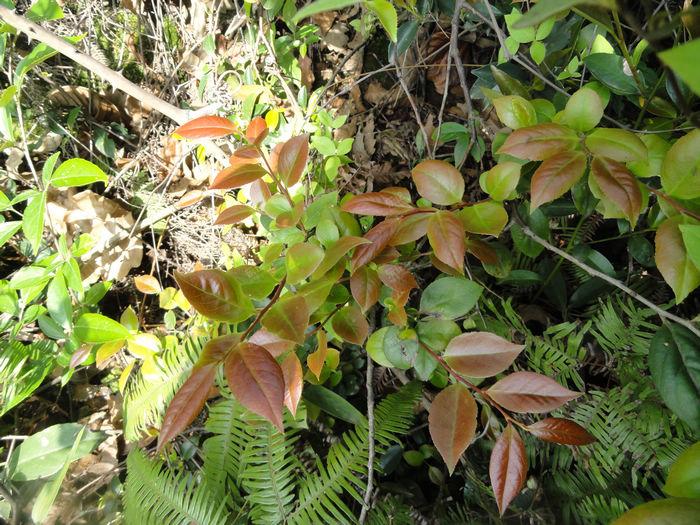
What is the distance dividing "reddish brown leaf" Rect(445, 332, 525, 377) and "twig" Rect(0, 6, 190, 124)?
3.35 ft

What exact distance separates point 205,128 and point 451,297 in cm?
56

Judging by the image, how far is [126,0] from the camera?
159 centimetres

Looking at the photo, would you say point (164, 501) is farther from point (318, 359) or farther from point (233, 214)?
point (233, 214)

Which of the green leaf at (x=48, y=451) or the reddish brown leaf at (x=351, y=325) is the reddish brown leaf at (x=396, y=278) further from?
the green leaf at (x=48, y=451)

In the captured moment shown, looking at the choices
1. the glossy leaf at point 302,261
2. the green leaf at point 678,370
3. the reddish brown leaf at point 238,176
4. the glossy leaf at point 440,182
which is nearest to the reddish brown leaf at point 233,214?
the reddish brown leaf at point 238,176

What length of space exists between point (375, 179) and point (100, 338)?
0.84 m

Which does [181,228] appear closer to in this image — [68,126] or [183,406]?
[68,126]

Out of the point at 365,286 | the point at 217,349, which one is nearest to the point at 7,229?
the point at 217,349

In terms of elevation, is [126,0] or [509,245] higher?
[126,0]

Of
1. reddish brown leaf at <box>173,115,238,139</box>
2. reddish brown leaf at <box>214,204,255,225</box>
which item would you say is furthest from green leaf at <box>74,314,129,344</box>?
reddish brown leaf at <box>173,115,238,139</box>

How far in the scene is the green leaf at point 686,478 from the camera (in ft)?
1.36

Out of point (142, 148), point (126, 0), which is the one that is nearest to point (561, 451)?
A: point (142, 148)

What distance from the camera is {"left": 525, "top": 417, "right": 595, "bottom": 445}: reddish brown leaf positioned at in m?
0.59

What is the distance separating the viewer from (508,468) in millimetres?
584
